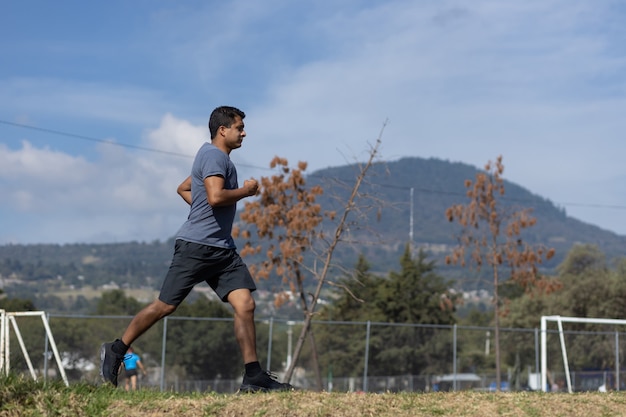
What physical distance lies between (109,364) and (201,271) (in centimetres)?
99

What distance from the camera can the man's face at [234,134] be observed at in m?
7.19

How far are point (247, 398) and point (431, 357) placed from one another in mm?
26757

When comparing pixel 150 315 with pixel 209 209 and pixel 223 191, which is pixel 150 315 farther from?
pixel 223 191

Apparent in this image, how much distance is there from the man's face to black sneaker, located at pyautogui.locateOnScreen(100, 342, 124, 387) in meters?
1.75

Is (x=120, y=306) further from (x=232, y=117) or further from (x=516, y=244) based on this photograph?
(x=232, y=117)

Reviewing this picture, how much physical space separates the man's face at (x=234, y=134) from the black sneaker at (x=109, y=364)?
5.75ft

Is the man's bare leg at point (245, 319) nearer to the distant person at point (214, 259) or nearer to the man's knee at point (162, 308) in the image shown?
the distant person at point (214, 259)

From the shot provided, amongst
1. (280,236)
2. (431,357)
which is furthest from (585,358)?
(280,236)

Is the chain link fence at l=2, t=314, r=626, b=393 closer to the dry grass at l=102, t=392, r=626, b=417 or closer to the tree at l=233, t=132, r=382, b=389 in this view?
the tree at l=233, t=132, r=382, b=389

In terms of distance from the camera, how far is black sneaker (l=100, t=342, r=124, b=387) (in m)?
7.09

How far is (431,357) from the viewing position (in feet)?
106

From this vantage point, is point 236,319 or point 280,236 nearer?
point 236,319

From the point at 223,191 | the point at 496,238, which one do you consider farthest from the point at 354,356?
the point at 223,191

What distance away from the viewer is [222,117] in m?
7.21
